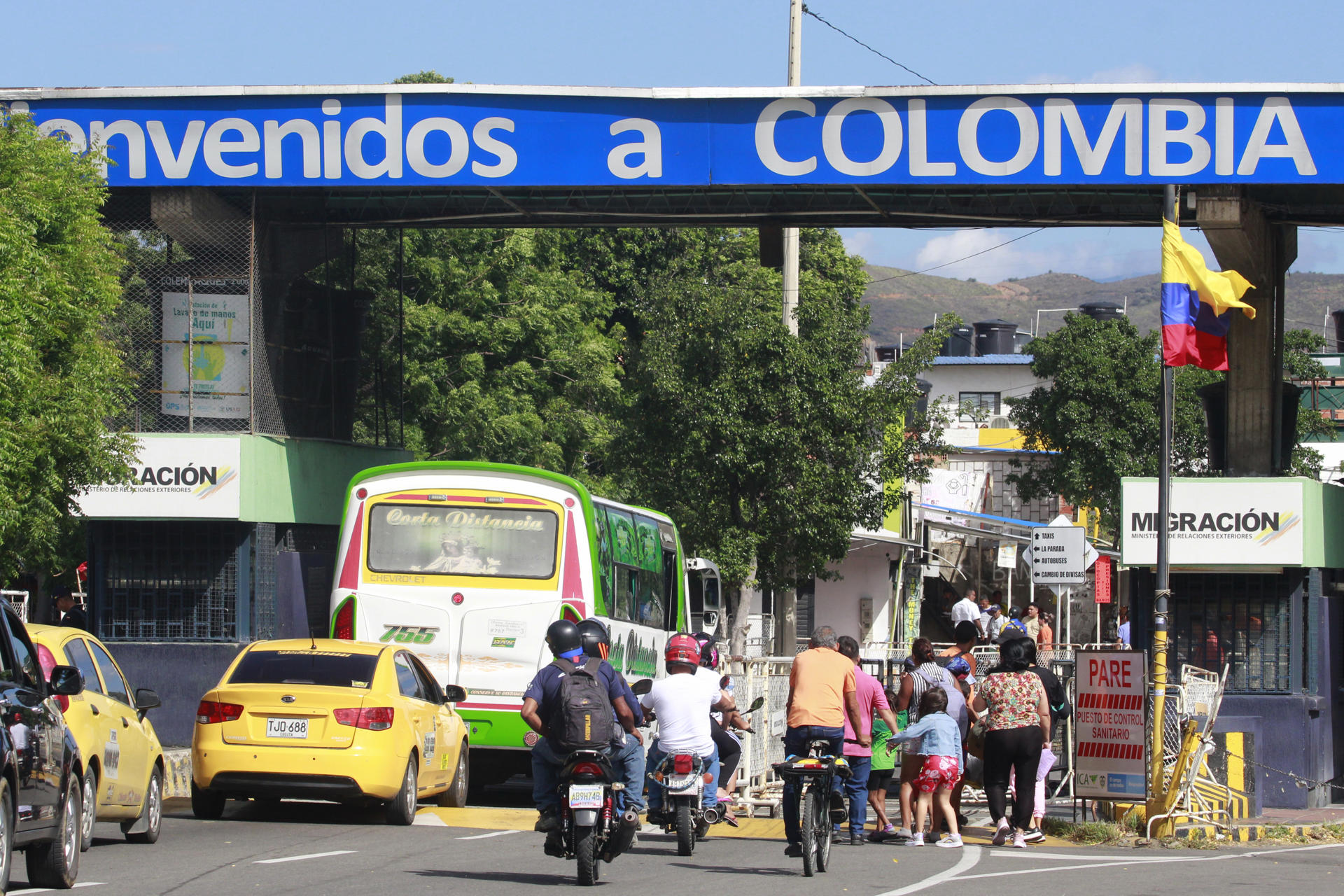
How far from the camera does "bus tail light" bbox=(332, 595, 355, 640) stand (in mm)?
18344

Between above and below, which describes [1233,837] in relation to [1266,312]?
below

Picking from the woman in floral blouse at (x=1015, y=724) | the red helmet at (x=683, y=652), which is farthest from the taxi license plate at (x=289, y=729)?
the woman in floral blouse at (x=1015, y=724)

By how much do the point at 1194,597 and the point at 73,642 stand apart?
1310 centimetres

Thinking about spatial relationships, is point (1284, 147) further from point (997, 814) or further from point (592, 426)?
point (592, 426)

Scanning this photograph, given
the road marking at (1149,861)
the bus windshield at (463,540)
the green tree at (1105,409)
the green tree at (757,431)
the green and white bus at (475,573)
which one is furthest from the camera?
the green tree at (1105,409)

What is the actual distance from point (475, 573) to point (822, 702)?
6.34 m

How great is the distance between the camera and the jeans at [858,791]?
14.3 m

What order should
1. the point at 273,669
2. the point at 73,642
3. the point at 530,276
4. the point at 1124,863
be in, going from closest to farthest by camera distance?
the point at 73,642 → the point at 1124,863 → the point at 273,669 → the point at 530,276

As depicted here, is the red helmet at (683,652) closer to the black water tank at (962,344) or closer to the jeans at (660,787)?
the jeans at (660,787)

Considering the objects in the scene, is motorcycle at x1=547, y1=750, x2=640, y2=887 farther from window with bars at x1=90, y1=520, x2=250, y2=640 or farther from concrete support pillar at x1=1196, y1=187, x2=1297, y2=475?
concrete support pillar at x1=1196, y1=187, x2=1297, y2=475

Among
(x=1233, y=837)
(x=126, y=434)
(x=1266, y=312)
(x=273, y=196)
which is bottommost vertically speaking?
(x=1233, y=837)

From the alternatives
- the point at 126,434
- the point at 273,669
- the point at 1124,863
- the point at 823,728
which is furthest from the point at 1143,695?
the point at 126,434

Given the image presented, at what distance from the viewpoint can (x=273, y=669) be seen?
14.6 metres

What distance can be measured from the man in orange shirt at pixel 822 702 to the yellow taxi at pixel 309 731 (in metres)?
3.32
